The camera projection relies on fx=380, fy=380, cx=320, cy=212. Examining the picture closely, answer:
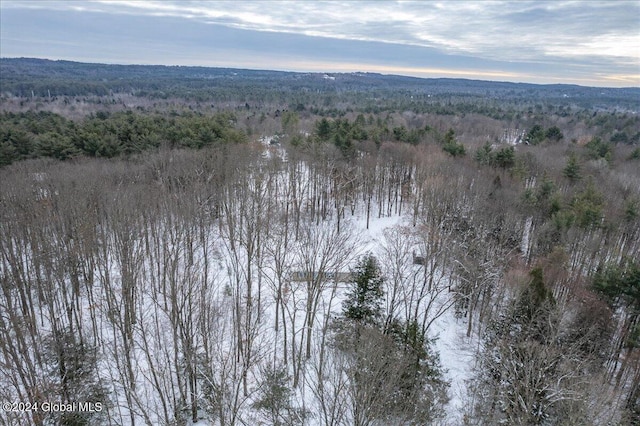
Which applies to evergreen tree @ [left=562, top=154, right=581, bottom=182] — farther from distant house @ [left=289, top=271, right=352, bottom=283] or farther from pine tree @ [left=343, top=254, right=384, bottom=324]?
pine tree @ [left=343, top=254, right=384, bottom=324]

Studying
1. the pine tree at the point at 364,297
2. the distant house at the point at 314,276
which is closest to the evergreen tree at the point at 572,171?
the distant house at the point at 314,276

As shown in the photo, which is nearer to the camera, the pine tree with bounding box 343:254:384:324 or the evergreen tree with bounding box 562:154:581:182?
the pine tree with bounding box 343:254:384:324

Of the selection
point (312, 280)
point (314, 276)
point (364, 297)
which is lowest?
point (364, 297)

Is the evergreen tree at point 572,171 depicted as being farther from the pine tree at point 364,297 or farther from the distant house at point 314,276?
the pine tree at point 364,297

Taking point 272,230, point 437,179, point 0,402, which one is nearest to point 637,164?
point 437,179

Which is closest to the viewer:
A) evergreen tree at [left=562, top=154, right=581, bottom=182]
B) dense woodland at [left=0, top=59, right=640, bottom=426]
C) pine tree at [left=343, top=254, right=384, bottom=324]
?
dense woodland at [left=0, top=59, right=640, bottom=426]

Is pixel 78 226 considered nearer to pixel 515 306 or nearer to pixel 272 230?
pixel 272 230

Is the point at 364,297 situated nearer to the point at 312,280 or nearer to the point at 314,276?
the point at 314,276

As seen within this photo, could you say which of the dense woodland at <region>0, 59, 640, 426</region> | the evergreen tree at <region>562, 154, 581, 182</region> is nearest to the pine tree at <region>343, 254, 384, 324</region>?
the dense woodland at <region>0, 59, 640, 426</region>

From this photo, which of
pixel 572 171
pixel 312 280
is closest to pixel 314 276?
pixel 312 280
